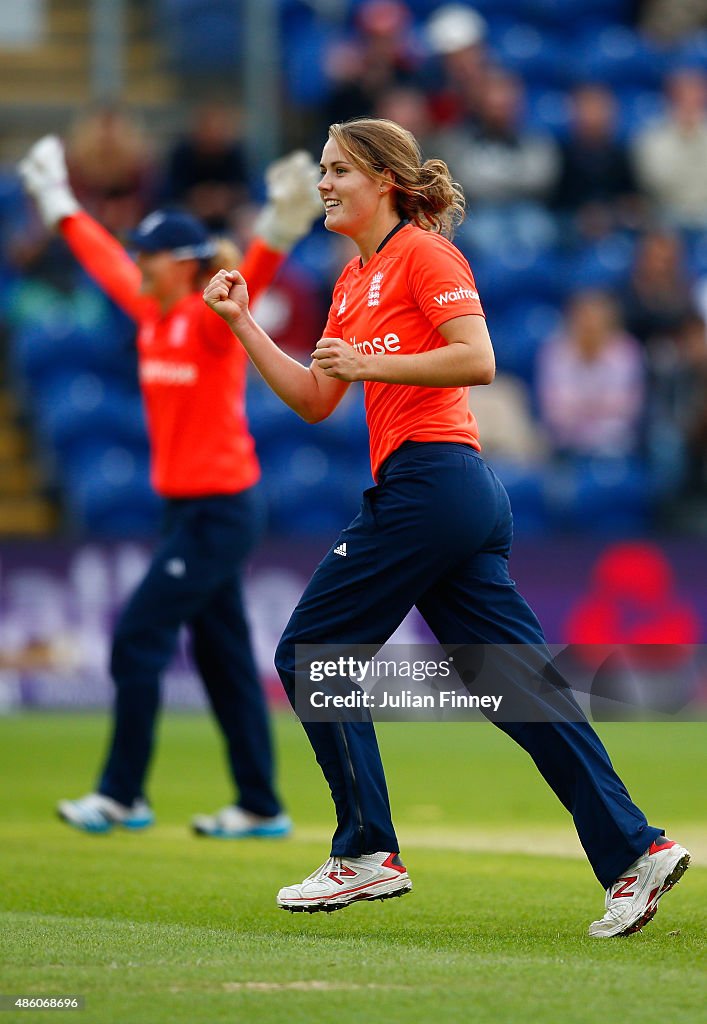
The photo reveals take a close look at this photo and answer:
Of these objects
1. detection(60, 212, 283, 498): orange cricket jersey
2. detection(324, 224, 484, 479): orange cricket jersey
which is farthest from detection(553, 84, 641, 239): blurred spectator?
detection(324, 224, 484, 479): orange cricket jersey

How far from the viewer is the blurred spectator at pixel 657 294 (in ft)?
47.6

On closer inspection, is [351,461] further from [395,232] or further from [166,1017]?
[166,1017]

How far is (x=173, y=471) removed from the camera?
7383 mm

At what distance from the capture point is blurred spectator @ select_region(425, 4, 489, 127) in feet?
51.7

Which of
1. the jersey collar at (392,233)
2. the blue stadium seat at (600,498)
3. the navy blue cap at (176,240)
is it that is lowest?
the blue stadium seat at (600,498)

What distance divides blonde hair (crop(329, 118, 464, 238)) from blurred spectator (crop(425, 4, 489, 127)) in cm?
1091

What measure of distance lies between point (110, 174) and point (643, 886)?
36.2 feet

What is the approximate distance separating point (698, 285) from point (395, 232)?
10.7 metres

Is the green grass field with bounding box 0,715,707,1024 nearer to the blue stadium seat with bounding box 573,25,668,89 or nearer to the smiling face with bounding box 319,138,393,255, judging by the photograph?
the smiling face with bounding box 319,138,393,255

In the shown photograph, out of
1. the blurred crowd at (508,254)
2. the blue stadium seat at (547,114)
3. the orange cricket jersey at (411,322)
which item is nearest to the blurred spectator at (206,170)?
the blurred crowd at (508,254)

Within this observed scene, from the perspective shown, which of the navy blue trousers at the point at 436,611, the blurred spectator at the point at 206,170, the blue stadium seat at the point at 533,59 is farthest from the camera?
the blue stadium seat at the point at 533,59

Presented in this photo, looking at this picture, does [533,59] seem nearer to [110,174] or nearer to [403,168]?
[110,174]

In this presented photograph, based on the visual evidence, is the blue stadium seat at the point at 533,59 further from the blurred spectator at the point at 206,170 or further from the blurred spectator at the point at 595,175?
the blurred spectator at the point at 206,170

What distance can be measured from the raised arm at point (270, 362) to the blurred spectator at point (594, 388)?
8971 millimetres
